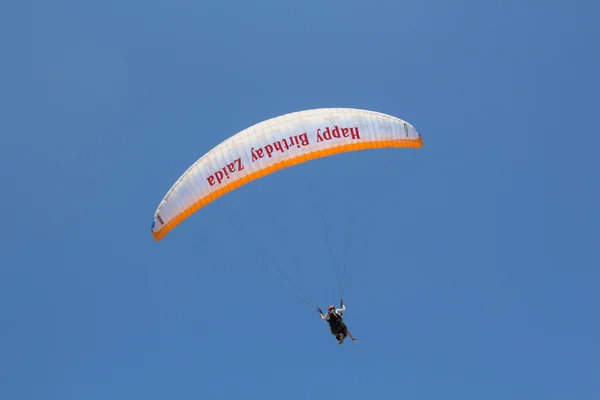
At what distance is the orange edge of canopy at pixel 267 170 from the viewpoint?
27844 mm

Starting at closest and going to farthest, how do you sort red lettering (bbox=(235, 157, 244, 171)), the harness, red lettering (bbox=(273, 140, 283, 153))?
red lettering (bbox=(235, 157, 244, 171)), red lettering (bbox=(273, 140, 283, 153)), the harness

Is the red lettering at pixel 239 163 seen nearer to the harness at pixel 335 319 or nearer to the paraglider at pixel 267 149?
the paraglider at pixel 267 149

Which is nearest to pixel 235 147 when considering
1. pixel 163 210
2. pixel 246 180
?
pixel 246 180

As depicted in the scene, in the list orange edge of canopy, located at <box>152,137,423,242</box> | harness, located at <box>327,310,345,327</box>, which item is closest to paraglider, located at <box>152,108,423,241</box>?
orange edge of canopy, located at <box>152,137,423,242</box>

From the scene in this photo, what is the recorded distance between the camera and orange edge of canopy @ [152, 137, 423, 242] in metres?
27.8

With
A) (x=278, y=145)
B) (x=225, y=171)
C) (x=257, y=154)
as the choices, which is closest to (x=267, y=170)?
(x=257, y=154)

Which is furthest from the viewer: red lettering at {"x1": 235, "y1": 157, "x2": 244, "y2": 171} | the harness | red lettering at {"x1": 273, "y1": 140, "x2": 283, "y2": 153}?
the harness

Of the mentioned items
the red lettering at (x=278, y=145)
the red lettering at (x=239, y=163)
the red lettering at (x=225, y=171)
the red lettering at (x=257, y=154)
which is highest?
the red lettering at (x=278, y=145)

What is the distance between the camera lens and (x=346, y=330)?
28.6 metres

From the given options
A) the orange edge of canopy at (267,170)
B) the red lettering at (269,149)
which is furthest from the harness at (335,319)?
the red lettering at (269,149)

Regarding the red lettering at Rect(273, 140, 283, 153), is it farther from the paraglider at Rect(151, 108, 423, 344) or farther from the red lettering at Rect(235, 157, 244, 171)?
the red lettering at Rect(235, 157, 244, 171)

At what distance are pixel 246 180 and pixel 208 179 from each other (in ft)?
4.58

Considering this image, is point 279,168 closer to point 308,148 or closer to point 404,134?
point 308,148

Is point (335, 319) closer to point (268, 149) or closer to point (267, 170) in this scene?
point (267, 170)
